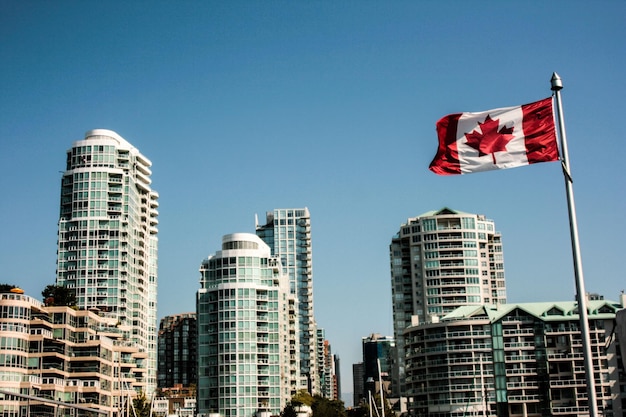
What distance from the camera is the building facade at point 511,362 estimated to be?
160 metres

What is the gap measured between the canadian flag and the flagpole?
27.3 inches

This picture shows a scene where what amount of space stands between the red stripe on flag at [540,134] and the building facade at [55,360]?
84.9 m

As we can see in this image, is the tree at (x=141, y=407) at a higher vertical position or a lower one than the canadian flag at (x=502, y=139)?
lower

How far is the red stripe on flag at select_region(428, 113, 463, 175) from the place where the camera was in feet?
117

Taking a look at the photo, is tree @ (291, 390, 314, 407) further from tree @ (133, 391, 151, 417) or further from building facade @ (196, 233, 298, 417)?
tree @ (133, 391, 151, 417)

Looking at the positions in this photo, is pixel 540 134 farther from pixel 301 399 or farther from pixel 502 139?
pixel 301 399

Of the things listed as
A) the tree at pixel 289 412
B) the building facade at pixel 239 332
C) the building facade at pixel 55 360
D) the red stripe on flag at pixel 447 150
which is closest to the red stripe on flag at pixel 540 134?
the red stripe on flag at pixel 447 150

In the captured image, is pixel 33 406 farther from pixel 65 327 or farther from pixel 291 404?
pixel 291 404

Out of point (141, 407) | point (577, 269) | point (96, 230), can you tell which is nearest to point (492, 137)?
point (577, 269)

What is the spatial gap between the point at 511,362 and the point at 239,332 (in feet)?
167

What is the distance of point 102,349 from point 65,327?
7.74 metres

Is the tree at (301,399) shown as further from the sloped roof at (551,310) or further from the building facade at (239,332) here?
the sloped roof at (551,310)

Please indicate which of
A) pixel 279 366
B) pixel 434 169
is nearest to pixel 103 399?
pixel 279 366

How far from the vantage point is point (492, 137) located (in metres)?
35.2
